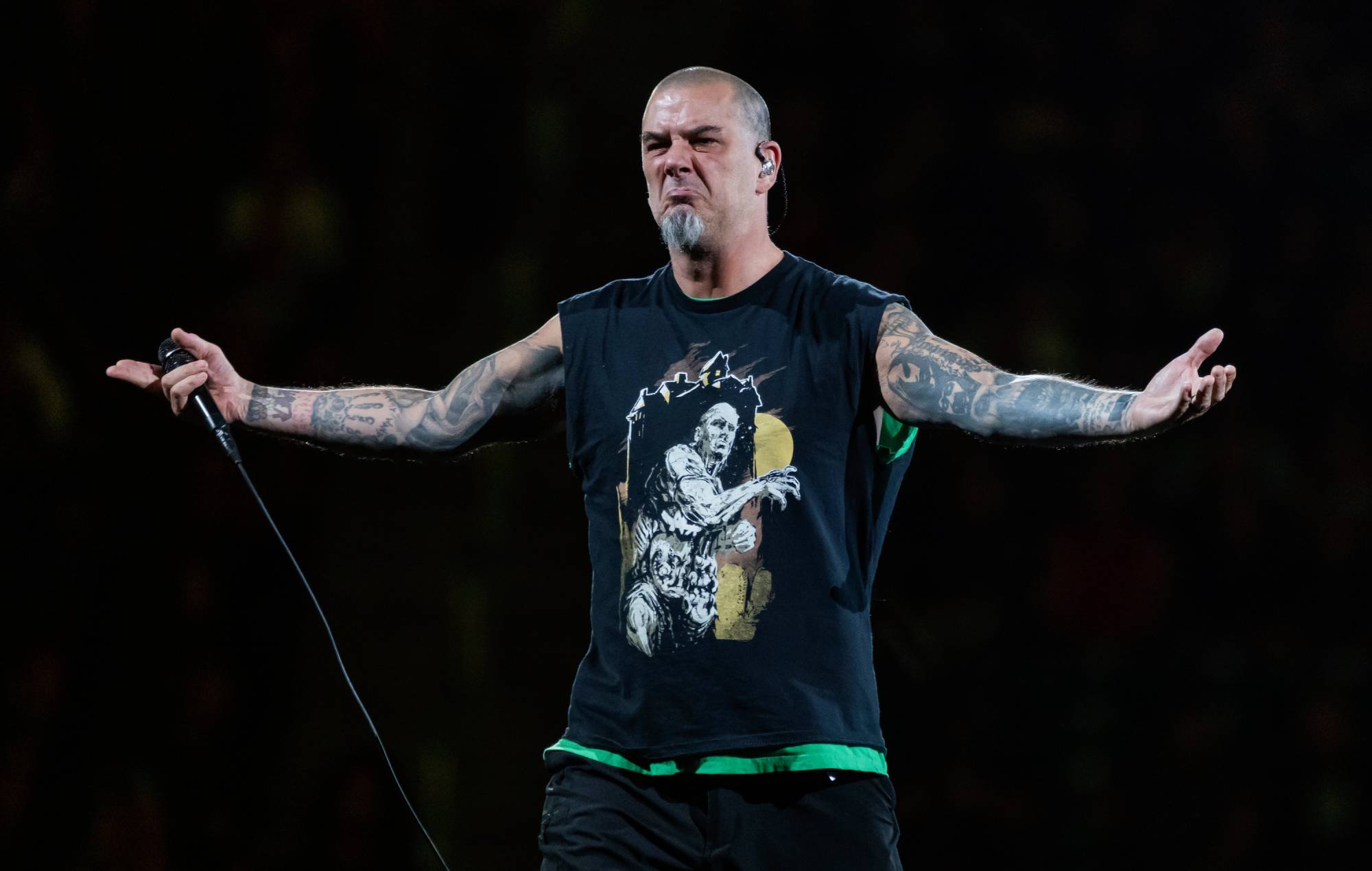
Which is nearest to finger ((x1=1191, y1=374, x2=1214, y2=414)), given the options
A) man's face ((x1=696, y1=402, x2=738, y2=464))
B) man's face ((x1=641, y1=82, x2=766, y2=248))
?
man's face ((x1=696, y1=402, x2=738, y2=464))

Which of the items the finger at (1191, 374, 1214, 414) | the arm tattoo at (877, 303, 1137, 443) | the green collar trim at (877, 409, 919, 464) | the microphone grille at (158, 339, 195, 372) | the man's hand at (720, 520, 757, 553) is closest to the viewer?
the finger at (1191, 374, 1214, 414)

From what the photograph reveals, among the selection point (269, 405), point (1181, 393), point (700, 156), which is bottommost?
point (1181, 393)

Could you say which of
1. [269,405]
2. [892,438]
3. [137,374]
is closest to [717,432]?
[892,438]

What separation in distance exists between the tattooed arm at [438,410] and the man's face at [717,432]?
293mm

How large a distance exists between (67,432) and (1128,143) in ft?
6.85

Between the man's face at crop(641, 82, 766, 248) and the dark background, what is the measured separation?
97cm

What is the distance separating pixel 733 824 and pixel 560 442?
4.58 feet

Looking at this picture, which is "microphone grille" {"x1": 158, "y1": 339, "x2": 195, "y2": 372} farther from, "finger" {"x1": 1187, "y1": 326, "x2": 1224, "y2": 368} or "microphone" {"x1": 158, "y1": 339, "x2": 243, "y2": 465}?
"finger" {"x1": 1187, "y1": 326, "x2": 1224, "y2": 368}

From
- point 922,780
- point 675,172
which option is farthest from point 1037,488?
point 675,172

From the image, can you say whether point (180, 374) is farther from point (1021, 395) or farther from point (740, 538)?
point (1021, 395)

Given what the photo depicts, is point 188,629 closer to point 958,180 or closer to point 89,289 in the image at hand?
point 89,289

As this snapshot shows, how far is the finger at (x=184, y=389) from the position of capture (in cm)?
163

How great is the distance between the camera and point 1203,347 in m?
1.26

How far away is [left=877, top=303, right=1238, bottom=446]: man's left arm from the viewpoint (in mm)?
1269
